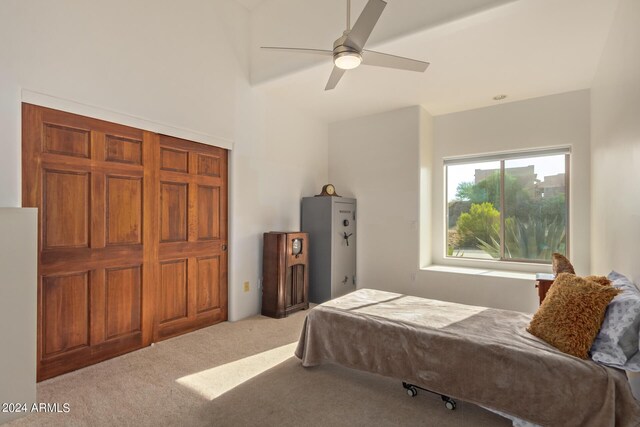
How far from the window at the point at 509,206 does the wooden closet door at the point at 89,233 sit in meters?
4.18

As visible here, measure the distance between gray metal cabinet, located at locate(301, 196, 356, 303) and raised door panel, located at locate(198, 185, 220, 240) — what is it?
148 cm

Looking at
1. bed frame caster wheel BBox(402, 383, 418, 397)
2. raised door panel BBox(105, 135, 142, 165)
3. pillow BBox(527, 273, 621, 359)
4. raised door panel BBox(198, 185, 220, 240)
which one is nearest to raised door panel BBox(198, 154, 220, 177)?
raised door panel BBox(198, 185, 220, 240)

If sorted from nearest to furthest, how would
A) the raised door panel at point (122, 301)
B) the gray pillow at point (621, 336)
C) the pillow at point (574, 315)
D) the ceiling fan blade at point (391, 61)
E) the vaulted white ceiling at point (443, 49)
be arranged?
the gray pillow at point (621, 336), the pillow at point (574, 315), the ceiling fan blade at point (391, 61), the vaulted white ceiling at point (443, 49), the raised door panel at point (122, 301)

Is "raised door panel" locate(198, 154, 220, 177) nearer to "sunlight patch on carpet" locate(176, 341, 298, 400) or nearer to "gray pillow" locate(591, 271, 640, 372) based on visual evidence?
"sunlight patch on carpet" locate(176, 341, 298, 400)

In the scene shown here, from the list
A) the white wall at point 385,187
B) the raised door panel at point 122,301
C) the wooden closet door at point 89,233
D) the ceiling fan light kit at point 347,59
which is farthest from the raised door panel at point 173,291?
the white wall at point 385,187

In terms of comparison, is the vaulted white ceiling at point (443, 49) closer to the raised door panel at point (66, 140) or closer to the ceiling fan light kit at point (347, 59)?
the ceiling fan light kit at point (347, 59)

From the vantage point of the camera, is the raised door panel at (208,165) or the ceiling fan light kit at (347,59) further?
the raised door panel at (208,165)

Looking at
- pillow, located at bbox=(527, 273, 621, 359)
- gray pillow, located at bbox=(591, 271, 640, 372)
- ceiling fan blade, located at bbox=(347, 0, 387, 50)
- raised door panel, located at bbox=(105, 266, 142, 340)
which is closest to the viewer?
gray pillow, located at bbox=(591, 271, 640, 372)

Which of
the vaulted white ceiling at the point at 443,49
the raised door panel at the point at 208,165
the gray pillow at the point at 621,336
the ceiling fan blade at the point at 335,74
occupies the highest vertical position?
the vaulted white ceiling at the point at 443,49

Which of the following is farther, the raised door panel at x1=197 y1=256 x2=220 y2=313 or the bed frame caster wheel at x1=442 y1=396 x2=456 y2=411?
the raised door panel at x1=197 y1=256 x2=220 y2=313

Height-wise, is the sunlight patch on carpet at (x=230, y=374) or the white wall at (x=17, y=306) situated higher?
the white wall at (x=17, y=306)

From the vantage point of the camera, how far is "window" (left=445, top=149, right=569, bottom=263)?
14.2ft

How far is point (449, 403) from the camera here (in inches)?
84.9

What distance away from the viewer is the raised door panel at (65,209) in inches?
97.2
